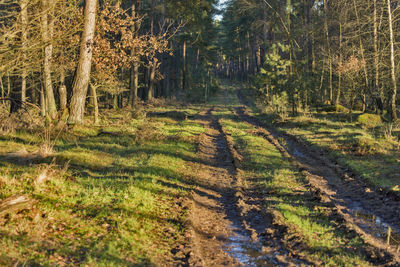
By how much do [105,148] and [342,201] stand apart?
7.90m

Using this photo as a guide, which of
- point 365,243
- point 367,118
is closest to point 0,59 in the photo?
point 365,243

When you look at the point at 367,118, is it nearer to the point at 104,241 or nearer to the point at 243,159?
the point at 243,159

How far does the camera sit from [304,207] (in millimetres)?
7586

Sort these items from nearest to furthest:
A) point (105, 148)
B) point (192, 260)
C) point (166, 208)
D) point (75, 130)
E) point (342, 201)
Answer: point (192, 260)
point (166, 208)
point (342, 201)
point (105, 148)
point (75, 130)

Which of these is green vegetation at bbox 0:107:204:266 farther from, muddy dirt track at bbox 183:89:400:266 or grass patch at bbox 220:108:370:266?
grass patch at bbox 220:108:370:266

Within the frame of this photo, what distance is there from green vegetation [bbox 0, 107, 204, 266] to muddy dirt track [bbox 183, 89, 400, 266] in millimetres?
533

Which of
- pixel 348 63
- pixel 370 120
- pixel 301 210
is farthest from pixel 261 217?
pixel 348 63

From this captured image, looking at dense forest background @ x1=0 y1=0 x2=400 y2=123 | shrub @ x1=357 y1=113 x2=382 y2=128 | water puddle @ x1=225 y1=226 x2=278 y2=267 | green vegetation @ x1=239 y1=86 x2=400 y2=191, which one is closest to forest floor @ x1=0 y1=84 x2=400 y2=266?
water puddle @ x1=225 y1=226 x2=278 y2=267

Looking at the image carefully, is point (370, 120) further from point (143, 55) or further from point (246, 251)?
point (246, 251)

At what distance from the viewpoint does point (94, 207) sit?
661 cm

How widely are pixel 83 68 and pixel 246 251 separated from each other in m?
11.1

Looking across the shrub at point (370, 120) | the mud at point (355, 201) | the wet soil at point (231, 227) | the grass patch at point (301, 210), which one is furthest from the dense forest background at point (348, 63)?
the wet soil at point (231, 227)

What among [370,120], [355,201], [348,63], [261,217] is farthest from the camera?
[348,63]

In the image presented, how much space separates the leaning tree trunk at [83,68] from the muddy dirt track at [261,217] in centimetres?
600
